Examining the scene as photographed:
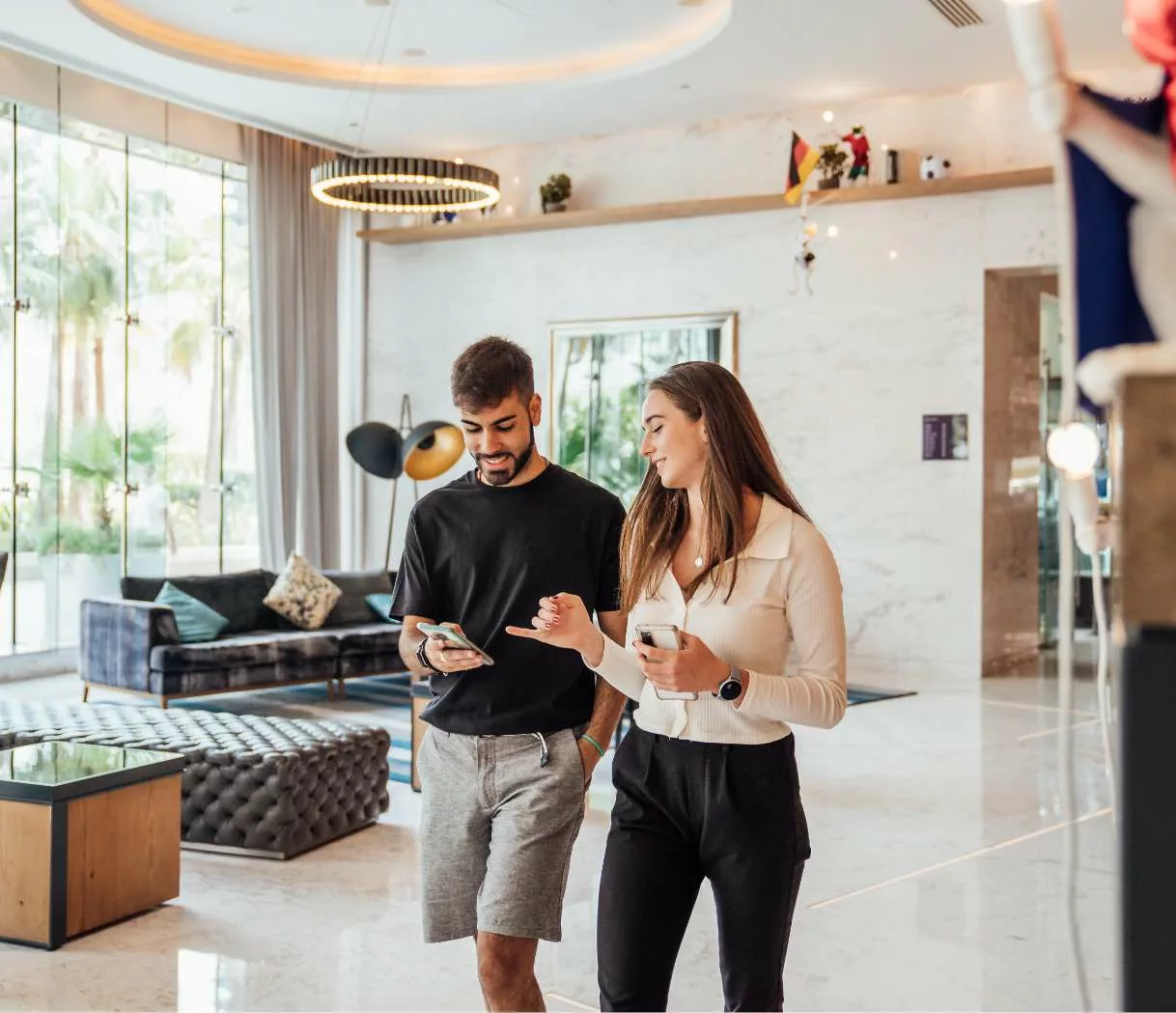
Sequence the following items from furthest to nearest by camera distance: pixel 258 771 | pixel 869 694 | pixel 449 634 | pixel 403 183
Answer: pixel 869 694 < pixel 403 183 < pixel 258 771 < pixel 449 634

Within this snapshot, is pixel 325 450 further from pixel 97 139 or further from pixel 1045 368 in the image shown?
pixel 1045 368

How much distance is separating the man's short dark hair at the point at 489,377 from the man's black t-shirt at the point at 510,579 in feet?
0.60

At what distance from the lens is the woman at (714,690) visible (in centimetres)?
208

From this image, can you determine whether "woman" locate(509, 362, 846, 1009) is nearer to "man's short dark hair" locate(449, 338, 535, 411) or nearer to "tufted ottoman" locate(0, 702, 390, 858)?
"man's short dark hair" locate(449, 338, 535, 411)

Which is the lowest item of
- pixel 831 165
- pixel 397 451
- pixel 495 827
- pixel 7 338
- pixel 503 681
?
pixel 495 827

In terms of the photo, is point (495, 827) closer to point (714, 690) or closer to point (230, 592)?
point (714, 690)

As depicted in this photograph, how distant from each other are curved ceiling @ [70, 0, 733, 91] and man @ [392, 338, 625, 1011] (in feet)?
19.9

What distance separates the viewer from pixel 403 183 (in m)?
8.63

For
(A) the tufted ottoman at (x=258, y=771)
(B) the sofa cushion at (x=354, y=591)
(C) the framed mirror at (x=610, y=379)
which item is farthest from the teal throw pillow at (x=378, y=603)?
(A) the tufted ottoman at (x=258, y=771)

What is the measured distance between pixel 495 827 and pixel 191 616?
20.2ft

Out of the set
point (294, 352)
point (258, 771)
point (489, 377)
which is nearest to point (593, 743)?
point (489, 377)

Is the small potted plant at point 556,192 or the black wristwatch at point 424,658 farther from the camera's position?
the small potted plant at point 556,192

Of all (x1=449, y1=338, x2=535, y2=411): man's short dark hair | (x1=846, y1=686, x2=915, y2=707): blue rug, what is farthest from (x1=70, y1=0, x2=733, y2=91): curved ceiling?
(x1=449, y1=338, x2=535, y2=411): man's short dark hair

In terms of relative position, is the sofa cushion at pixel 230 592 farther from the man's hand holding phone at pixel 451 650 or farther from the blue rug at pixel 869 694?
the man's hand holding phone at pixel 451 650
